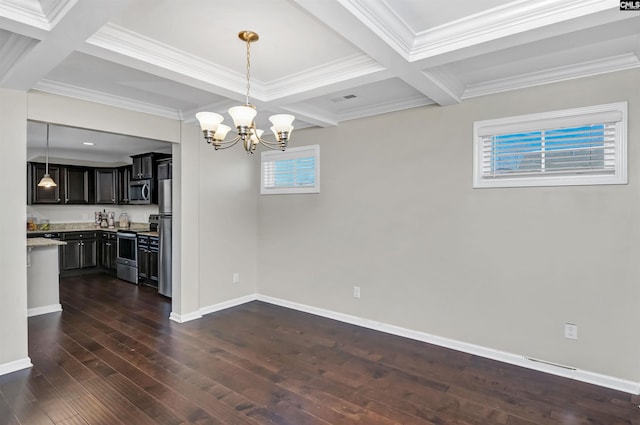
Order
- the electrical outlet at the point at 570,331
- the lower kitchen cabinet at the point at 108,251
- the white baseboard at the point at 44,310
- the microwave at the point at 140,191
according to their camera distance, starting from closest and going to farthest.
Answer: the electrical outlet at the point at 570,331
the white baseboard at the point at 44,310
the microwave at the point at 140,191
the lower kitchen cabinet at the point at 108,251

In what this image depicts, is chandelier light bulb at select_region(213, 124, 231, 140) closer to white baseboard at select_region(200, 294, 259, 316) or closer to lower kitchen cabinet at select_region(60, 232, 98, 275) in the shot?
white baseboard at select_region(200, 294, 259, 316)

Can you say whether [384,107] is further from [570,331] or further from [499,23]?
[570,331]

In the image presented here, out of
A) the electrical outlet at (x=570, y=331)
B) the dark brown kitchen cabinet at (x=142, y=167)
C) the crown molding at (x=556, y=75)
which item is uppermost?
the crown molding at (x=556, y=75)

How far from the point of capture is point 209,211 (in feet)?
15.5

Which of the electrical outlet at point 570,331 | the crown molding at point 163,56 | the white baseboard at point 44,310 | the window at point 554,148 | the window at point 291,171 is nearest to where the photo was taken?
the crown molding at point 163,56

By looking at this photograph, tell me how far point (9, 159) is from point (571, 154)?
4693mm

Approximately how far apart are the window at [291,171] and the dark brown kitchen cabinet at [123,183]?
380cm

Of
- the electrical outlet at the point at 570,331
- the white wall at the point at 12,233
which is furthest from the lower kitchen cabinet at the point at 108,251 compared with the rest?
the electrical outlet at the point at 570,331

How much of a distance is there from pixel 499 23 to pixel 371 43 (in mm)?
757

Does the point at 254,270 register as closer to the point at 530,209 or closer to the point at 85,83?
the point at 85,83

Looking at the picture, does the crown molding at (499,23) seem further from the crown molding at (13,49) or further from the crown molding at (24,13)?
the crown molding at (13,49)

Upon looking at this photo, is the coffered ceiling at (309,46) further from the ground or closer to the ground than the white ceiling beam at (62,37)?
further from the ground

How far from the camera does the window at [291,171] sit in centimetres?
475

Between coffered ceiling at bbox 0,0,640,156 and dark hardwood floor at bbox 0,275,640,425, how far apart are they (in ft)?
7.93
